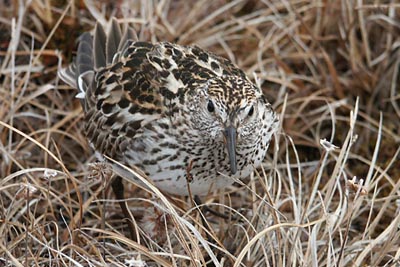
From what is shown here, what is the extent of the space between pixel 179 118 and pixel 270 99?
1.89 m

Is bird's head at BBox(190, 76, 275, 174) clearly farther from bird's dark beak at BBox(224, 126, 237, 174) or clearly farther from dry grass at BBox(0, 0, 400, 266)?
dry grass at BBox(0, 0, 400, 266)

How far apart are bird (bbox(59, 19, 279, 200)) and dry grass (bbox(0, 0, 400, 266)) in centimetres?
37

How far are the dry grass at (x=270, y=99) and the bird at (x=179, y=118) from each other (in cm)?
37

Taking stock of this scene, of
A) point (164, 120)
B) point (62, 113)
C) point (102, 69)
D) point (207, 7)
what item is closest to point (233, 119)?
point (164, 120)

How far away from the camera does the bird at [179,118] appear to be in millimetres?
4004

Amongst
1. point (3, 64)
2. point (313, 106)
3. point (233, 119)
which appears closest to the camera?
point (233, 119)

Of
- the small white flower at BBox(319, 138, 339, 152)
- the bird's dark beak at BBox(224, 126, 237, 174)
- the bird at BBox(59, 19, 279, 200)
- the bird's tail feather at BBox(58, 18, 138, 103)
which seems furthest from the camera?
the bird's tail feather at BBox(58, 18, 138, 103)

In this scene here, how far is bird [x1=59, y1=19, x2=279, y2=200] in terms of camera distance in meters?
4.00

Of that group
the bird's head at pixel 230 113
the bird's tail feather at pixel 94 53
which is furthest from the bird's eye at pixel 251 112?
the bird's tail feather at pixel 94 53

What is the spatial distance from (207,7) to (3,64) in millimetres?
1735

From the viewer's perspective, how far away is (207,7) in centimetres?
651

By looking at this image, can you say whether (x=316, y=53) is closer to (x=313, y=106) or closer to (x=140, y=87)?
(x=313, y=106)

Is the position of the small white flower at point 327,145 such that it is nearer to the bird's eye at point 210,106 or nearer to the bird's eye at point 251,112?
the bird's eye at point 251,112

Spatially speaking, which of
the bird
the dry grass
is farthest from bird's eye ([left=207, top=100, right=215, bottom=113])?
the dry grass
